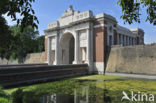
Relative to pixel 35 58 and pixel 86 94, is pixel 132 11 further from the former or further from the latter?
pixel 35 58

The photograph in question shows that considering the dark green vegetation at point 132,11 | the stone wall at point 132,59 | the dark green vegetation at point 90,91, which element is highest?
the dark green vegetation at point 132,11

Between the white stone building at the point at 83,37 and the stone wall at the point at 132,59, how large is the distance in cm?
148

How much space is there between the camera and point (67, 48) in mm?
28625

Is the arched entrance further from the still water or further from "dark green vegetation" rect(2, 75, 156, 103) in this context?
the still water

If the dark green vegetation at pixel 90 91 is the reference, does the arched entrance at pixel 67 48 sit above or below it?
above

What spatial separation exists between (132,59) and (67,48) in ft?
49.8

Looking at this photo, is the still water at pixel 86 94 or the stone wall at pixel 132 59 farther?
the stone wall at pixel 132 59

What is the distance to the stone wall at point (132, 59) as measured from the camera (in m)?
15.8

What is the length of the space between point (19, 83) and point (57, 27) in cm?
1672

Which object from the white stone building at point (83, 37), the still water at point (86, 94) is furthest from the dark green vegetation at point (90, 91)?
the white stone building at point (83, 37)

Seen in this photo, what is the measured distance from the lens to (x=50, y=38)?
2927cm

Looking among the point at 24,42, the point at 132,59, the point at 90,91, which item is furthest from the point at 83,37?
the point at 24,42

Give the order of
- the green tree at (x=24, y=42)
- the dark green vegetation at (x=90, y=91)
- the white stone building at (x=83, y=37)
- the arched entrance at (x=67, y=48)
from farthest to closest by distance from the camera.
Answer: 1. the green tree at (x=24, y=42)
2. the arched entrance at (x=67, y=48)
3. the white stone building at (x=83, y=37)
4. the dark green vegetation at (x=90, y=91)

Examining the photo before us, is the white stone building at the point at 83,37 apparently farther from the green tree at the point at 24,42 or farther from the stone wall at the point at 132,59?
the green tree at the point at 24,42
